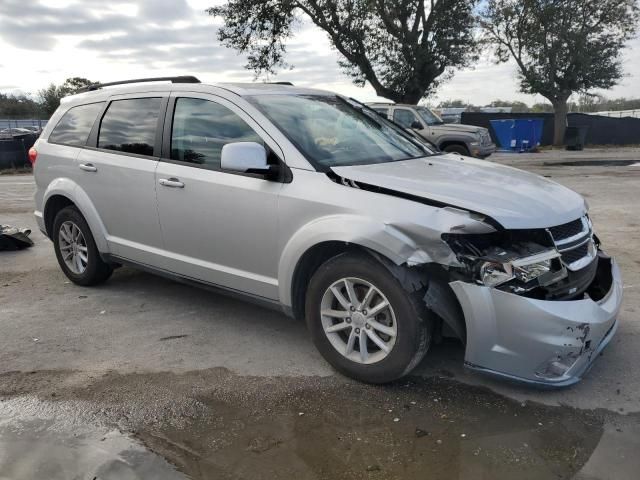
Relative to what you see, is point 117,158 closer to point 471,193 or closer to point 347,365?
point 347,365

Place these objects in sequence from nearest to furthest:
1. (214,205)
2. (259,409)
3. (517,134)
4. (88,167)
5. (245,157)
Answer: (259,409), (245,157), (214,205), (88,167), (517,134)

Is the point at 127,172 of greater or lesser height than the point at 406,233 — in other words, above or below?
above

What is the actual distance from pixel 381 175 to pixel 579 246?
1246 mm

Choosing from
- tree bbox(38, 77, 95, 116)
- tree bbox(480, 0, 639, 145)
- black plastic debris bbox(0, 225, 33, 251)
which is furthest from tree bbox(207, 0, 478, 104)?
tree bbox(38, 77, 95, 116)

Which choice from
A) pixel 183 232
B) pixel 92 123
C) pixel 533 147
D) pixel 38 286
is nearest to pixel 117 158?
pixel 92 123

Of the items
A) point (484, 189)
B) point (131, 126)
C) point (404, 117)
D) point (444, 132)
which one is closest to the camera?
point (484, 189)

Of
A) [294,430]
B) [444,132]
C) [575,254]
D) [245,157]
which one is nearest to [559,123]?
[444,132]

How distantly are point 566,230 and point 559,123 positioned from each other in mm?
26017

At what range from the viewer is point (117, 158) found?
4699 millimetres

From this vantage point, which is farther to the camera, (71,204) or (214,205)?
(71,204)

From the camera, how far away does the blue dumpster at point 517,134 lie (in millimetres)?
25422

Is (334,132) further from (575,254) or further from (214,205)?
(575,254)

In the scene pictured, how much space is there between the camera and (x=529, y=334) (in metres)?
→ 2.93

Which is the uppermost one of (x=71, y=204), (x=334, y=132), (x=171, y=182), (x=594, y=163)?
(x=334, y=132)
